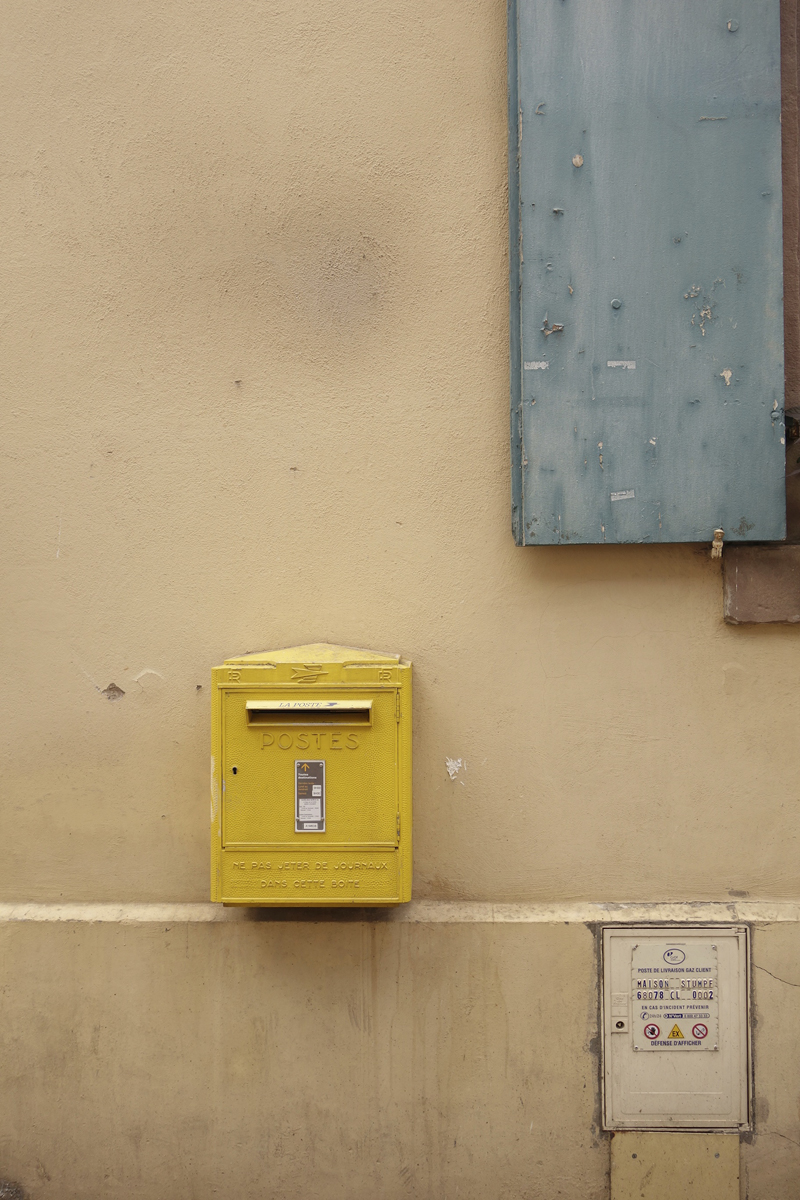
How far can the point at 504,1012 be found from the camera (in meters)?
2.53

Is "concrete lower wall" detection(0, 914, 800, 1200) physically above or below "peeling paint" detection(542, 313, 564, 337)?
below

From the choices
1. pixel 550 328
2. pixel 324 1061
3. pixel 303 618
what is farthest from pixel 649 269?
pixel 324 1061

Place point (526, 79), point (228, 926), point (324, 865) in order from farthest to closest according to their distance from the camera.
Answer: point (228, 926) < point (526, 79) < point (324, 865)

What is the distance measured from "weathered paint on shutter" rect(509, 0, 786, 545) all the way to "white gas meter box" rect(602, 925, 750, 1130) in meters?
1.32

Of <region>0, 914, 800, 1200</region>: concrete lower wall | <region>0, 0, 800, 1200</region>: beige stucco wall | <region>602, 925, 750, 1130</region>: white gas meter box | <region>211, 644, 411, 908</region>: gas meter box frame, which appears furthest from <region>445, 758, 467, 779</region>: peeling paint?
<region>602, 925, 750, 1130</region>: white gas meter box

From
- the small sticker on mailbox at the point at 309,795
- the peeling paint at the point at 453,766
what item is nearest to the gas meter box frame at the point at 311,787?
the small sticker on mailbox at the point at 309,795

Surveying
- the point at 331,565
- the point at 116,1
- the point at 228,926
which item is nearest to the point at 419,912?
the point at 228,926

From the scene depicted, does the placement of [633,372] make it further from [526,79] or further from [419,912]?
[419,912]

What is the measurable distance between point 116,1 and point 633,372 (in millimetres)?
2104

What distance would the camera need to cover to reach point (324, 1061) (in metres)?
2.54

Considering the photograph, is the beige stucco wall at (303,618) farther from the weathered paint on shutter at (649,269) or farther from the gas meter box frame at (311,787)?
the gas meter box frame at (311,787)

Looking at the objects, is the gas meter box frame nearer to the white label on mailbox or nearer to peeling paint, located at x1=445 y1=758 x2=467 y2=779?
peeling paint, located at x1=445 y1=758 x2=467 y2=779

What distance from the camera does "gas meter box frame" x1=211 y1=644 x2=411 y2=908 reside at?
2271mm

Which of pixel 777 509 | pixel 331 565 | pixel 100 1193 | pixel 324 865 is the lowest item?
pixel 100 1193
